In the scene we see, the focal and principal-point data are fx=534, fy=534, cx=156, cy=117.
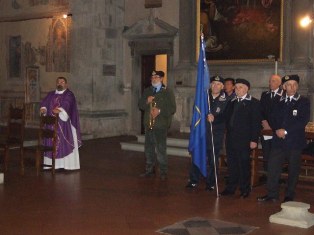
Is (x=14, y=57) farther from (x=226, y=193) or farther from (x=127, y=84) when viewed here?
(x=226, y=193)

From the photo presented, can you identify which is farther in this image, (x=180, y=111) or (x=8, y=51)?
(x=8, y=51)

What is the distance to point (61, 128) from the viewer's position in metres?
9.19

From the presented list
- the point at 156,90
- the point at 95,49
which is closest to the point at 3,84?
the point at 95,49

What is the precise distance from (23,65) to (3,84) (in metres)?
1.19

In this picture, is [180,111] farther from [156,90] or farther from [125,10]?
[156,90]

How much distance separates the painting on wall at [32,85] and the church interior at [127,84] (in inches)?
1.3

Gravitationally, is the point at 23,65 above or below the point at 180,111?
above

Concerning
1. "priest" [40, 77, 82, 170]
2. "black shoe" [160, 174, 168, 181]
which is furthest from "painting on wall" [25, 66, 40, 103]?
"black shoe" [160, 174, 168, 181]

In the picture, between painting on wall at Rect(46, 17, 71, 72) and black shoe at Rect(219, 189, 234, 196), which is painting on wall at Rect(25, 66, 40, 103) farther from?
black shoe at Rect(219, 189, 234, 196)

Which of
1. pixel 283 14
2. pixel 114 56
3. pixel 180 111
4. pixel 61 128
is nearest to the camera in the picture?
pixel 61 128

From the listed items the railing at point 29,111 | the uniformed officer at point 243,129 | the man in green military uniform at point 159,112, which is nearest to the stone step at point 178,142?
the man in green military uniform at point 159,112

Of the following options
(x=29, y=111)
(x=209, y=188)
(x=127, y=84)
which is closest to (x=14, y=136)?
(x=209, y=188)

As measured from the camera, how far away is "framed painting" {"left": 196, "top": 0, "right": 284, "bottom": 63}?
12.2 m

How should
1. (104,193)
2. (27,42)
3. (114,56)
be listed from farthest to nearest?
(27,42)
(114,56)
(104,193)
